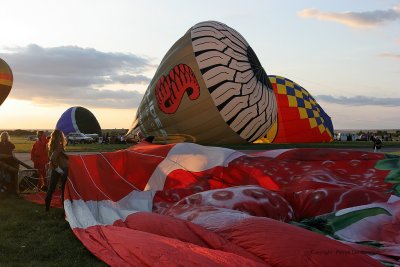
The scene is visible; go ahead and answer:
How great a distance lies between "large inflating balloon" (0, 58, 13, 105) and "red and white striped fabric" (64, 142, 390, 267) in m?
15.3

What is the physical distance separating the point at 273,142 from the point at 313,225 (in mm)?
18581

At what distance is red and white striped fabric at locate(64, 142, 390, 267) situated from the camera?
2805mm

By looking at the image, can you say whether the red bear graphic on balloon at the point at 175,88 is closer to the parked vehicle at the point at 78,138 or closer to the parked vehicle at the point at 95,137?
the parked vehicle at the point at 78,138

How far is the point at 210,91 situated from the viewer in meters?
11.9

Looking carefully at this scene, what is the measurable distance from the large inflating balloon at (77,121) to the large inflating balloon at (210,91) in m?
22.6

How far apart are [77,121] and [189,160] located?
31229mm

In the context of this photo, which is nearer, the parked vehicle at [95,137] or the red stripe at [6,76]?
the red stripe at [6,76]

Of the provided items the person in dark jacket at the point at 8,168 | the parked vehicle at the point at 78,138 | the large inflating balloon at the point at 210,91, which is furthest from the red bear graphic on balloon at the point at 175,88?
the parked vehicle at the point at 78,138

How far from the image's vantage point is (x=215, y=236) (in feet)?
10.1

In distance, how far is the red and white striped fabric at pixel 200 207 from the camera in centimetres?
280

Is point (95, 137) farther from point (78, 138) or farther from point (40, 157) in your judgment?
point (40, 157)

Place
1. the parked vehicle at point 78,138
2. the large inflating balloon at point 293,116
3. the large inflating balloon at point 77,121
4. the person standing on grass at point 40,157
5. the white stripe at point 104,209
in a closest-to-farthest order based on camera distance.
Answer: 1. the white stripe at point 104,209
2. the person standing on grass at point 40,157
3. the large inflating balloon at point 293,116
4. the parked vehicle at point 78,138
5. the large inflating balloon at point 77,121

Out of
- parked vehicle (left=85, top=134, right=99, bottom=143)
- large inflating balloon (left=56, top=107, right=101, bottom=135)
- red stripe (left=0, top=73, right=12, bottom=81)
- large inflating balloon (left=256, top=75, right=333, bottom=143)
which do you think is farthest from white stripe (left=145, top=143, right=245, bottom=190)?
parked vehicle (left=85, top=134, right=99, bottom=143)

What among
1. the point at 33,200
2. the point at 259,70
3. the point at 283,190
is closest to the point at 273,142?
the point at 259,70
